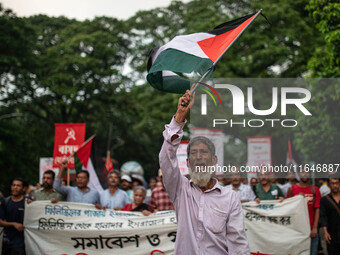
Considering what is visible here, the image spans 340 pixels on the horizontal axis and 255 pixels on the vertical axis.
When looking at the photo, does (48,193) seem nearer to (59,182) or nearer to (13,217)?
(59,182)

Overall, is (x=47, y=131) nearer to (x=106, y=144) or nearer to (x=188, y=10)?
(x=106, y=144)

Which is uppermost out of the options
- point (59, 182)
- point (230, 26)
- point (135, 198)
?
point (230, 26)

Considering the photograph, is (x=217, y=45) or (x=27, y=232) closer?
(x=217, y=45)

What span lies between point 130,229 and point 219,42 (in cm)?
404

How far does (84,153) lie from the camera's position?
36.1ft

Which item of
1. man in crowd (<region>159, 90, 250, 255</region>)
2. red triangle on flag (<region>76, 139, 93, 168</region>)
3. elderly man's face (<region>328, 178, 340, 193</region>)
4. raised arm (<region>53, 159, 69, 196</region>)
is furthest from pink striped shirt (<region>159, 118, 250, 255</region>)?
red triangle on flag (<region>76, 139, 93, 168</region>)

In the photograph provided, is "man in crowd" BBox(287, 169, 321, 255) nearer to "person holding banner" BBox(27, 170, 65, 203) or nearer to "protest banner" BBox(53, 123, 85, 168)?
"person holding banner" BBox(27, 170, 65, 203)

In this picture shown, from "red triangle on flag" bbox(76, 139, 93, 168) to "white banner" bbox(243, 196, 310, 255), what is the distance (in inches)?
160

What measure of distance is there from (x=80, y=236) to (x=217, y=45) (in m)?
4.45

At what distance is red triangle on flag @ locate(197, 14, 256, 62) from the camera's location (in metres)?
4.98

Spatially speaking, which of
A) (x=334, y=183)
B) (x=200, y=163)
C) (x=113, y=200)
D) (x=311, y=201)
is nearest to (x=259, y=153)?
(x=334, y=183)

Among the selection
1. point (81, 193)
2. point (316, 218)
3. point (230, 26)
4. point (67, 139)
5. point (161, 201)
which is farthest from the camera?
point (67, 139)

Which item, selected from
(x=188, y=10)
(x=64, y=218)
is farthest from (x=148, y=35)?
(x=64, y=218)

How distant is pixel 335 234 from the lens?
26.2 feet
